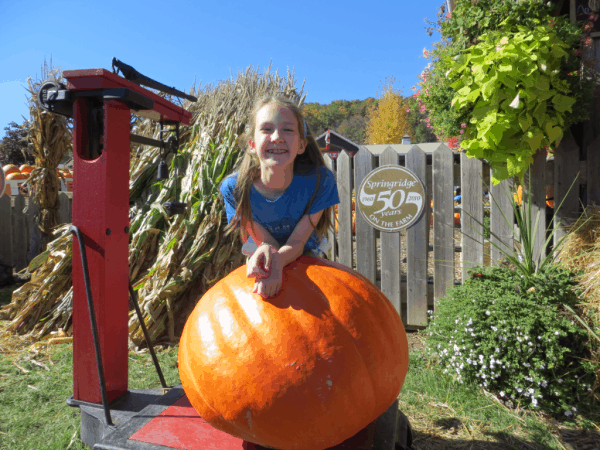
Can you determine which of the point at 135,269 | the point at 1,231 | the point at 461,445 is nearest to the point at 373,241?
the point at 461,445

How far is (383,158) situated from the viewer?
160 inches

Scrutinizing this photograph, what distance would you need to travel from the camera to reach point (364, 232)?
14.0ft

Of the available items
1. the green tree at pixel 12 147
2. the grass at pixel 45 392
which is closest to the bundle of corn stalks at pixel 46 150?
the grass at pixel 45 392

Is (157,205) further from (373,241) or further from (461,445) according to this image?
(461,445)

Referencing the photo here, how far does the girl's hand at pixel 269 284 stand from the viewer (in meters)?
1.38

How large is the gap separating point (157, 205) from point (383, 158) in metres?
2.47

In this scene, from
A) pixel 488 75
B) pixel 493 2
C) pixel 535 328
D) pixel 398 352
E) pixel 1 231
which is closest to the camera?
pixel 398 352

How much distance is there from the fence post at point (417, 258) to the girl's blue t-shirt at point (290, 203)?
2.38 m

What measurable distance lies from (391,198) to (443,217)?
1.82 feet

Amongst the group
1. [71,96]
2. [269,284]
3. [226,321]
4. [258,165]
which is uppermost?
[71,96]

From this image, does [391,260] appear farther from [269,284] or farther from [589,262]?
[269,284]

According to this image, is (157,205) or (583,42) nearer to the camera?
(583,42)

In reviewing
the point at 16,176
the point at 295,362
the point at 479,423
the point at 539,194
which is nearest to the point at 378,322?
the point at 295,362

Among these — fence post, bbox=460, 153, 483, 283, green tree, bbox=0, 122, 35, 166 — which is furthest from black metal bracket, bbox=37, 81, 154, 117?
green tree, bbox=0, 122, 35, 166
